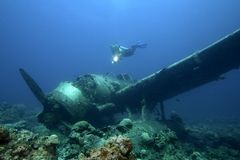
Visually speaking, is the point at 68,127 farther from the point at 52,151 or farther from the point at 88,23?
the point at 88,23

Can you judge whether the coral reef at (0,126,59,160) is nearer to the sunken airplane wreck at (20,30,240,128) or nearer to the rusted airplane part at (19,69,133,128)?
the sunken airplane wreck at (20,30,240,128)

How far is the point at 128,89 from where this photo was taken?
51.2 feet

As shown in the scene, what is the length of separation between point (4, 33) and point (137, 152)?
200454 mm

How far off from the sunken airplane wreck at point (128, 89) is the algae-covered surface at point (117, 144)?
1.33m

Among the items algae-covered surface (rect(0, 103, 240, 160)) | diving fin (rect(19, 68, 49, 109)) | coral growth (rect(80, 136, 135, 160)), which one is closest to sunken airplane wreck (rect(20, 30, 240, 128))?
diving fin (rect(19, 68, 49, 109))

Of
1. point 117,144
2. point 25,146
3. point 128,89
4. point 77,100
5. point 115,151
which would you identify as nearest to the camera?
point 115,151

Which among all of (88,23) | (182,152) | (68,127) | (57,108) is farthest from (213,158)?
(88,23)

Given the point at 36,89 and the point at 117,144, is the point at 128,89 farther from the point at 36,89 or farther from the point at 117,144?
the point at 117,144

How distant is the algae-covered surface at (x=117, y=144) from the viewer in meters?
4.23

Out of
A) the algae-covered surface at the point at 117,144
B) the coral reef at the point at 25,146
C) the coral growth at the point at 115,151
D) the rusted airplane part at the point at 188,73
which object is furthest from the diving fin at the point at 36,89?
the coral growth at the point at 115,151

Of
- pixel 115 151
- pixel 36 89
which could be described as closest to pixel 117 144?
pixel 115 151

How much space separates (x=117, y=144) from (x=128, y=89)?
11.5 meters

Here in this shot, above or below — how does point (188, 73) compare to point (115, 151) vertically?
above

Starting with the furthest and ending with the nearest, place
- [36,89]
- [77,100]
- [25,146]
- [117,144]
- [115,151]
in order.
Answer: [77,100]
[36,89]
[25,146]
[117,144]
[115,151]
